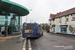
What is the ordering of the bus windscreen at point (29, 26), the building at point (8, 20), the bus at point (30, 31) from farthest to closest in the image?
Answer: the building at point (8, 20)
the bus windscreen at point (29, 26)
the bus at point (30, 31)

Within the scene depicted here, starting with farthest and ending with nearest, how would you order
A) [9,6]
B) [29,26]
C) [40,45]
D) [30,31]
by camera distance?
[9,6]
[29,26]
[30,31]
[40,45]

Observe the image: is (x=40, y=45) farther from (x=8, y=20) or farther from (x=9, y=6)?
(x=8, y=20)

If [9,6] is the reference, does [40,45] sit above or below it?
below

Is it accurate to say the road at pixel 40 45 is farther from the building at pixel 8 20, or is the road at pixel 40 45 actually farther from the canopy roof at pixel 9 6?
the building at pixel 8 20

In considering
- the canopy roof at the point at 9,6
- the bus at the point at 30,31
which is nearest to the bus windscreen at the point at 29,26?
the bus at the point at 30,31

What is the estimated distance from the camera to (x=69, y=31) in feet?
91.1

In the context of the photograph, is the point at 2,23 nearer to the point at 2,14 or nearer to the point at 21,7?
the point at 2,14

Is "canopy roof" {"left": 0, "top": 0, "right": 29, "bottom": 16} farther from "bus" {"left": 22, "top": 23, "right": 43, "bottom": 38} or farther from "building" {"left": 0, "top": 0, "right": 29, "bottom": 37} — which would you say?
"bus" {"left": 22, "top": 23, "right": 43, "bottom": 38}

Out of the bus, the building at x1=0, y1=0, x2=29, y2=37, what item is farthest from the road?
the building at x1=0, y1=0, x2=29, y2=37

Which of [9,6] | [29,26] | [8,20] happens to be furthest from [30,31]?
[8,20]

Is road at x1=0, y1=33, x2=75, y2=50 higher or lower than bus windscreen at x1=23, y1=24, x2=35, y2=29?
lower

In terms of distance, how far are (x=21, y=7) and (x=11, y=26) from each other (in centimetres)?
635

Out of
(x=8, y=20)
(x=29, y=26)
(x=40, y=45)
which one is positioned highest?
(x=8, y=20)

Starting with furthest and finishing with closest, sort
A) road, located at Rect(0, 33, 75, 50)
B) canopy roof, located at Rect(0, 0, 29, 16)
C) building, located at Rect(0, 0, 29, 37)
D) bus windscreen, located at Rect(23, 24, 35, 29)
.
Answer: building, located at Rect(0, 0, 29, 37) → canopy roof, located at Rect(0, 0, 29, 16) → bus windscreen, located at Rect(23, 24, 35, 29) → road, located at Rect(0, 33, 75, 50)
